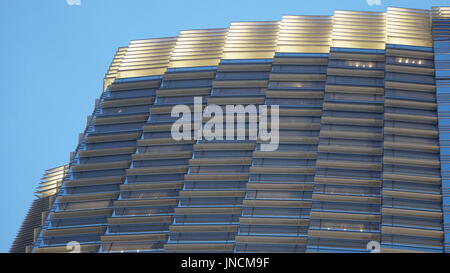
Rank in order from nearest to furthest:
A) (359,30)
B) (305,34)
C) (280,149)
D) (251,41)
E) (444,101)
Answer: (280,149) → (444,101) → (359,30) → (305,34) → (251,41)

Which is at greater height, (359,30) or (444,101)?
(359,30)

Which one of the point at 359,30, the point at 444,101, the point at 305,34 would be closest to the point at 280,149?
the point at 444,101

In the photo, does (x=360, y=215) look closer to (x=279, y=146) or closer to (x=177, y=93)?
(x=279, y=146)

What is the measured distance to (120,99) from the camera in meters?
79.6

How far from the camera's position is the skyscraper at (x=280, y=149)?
205 ft

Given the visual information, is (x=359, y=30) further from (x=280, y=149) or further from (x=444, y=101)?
(x=280, y=149)

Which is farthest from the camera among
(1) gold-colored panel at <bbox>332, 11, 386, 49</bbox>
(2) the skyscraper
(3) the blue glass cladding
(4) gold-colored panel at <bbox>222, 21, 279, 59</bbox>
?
(4) gold-colored panel at <bbox>222, 21, 279, 59</bbox>

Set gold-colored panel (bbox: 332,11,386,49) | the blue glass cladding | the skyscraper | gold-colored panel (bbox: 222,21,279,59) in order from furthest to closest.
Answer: gold-colored panel (bbox: 222,21,279,59) → gold-colored panel (bbox: 332,11,386,49) → the skyscraper → the blue glass cladding

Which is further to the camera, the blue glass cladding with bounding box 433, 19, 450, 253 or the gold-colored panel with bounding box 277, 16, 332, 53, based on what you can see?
the gold-colored panel with bounding box 277, 16, 332, 53

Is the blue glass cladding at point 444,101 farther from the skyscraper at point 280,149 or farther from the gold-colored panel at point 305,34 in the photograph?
the gold-colored panel at point 305,34

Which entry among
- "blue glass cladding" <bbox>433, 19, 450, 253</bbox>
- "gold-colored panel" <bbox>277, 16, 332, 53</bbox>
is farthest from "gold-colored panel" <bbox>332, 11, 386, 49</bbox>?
"blue glass cladding" <bbox>433, 19, 450, 253</bbox>

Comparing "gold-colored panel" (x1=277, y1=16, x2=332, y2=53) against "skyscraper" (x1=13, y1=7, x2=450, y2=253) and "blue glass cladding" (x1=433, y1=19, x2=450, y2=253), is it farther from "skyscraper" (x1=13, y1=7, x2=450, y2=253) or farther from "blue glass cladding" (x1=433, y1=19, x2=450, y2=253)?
"blue glass cladding" (x1=433, y1=19, x2=450, y2=253)

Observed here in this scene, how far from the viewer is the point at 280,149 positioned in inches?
2702

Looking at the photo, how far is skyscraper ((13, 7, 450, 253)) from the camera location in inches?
2461
